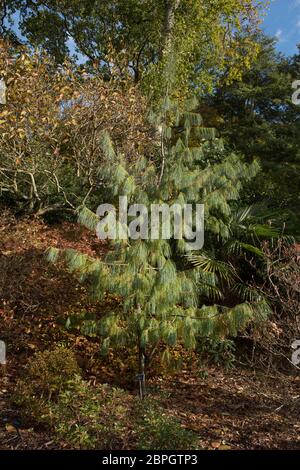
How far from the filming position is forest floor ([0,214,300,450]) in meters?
4.43

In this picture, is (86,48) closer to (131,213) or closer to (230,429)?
(131,213)

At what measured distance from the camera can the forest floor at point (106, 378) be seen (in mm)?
4430

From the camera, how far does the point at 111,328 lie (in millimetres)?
4941

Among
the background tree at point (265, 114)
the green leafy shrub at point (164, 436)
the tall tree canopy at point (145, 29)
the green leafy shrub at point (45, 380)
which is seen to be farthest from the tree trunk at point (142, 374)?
the background tree at point (265, 114)

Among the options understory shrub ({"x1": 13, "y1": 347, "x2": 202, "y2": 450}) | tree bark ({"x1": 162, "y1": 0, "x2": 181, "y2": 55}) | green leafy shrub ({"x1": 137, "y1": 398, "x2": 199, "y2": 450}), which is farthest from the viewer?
tree bark ({"x1": 162, "y1": 0, "x2": 181, "y2": 55})

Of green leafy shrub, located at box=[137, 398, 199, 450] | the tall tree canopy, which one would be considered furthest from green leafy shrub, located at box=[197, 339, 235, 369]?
the tall tree canopy

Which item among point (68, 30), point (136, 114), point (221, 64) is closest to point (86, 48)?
point (68, 30)

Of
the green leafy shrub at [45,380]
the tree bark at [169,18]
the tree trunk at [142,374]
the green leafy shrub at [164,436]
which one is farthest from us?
the tree bark at [169,18]

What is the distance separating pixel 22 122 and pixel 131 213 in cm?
353

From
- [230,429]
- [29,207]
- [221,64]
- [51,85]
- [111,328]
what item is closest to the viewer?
[230,429]

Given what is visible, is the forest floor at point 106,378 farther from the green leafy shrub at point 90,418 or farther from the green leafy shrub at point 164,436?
the green leafy shrub at point 164,436

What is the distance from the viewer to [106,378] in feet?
18.4

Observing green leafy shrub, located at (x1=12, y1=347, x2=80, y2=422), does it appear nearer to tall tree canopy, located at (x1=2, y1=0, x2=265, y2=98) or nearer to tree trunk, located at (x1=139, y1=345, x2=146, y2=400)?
tree trunk, located at (x1=139, y1=345, x2=146, y2=400)

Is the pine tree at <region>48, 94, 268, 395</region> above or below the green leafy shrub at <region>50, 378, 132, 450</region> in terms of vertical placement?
above
